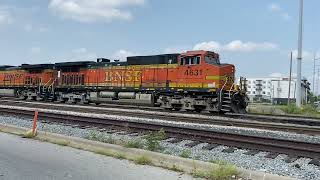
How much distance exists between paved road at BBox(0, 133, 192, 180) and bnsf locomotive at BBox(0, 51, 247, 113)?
42.7 feet

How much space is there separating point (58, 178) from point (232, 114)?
15079 mm

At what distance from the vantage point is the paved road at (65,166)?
7176 millimetres

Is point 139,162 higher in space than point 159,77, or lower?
lower

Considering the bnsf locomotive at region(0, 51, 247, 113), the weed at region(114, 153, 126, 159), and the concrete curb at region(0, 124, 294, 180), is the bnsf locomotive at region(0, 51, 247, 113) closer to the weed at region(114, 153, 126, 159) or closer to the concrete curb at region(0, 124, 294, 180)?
the concrete curb at region(0, 124, 294, 180)

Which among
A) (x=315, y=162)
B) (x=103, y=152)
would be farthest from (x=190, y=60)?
(x=315, y=162)

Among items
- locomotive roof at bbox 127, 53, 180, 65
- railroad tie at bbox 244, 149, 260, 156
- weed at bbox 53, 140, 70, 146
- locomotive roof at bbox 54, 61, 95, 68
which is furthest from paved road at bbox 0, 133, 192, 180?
locomotive roof at bbox 54, 61, 95, 68

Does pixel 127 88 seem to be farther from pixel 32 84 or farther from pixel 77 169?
pixel 77 169

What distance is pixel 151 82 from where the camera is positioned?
1000 inches

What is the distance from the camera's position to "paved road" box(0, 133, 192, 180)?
7.18 meters

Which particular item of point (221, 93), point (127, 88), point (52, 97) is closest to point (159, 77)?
point (127, 88)

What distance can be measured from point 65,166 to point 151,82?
692 inches

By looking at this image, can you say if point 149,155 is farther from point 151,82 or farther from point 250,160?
point 151,82

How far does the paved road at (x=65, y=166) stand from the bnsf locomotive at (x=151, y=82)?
42.7 ft

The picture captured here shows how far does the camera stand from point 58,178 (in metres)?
6.97
